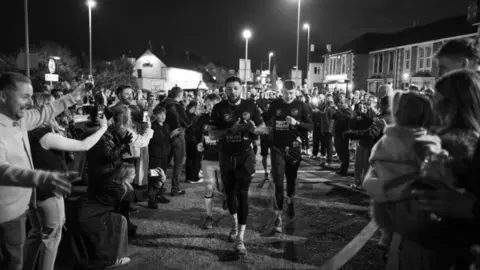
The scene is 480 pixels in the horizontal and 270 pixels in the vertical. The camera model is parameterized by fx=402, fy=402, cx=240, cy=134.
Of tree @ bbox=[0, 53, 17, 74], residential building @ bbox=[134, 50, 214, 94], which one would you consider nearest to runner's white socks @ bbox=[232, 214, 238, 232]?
tree @ bbox=[0, 53, 17, 74]

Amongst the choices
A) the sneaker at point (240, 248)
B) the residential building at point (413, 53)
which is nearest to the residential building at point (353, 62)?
the residential building at point (413, 53)

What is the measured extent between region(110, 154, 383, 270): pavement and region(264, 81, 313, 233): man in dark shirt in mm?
747

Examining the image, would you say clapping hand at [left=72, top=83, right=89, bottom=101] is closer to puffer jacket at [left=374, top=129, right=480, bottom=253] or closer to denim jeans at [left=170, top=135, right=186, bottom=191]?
puffer jacket at [left=374, top=129, right=480, bottom=253]

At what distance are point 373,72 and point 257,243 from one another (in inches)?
1719

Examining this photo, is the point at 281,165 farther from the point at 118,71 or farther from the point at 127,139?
the point at 118,71

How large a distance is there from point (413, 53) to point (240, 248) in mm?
37393

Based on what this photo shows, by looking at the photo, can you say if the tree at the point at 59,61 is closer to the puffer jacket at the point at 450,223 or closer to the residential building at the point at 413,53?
the residential building at the point at 413,53

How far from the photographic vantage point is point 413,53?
124 ft

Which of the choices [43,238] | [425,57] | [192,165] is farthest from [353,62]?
[43,238]

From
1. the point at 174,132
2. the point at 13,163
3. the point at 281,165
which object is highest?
the point at 13,163

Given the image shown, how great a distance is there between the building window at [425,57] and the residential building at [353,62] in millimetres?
9291

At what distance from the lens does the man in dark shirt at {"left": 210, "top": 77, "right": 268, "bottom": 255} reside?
561 cm

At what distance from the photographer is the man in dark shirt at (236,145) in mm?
5609

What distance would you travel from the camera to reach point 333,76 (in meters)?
52.9
